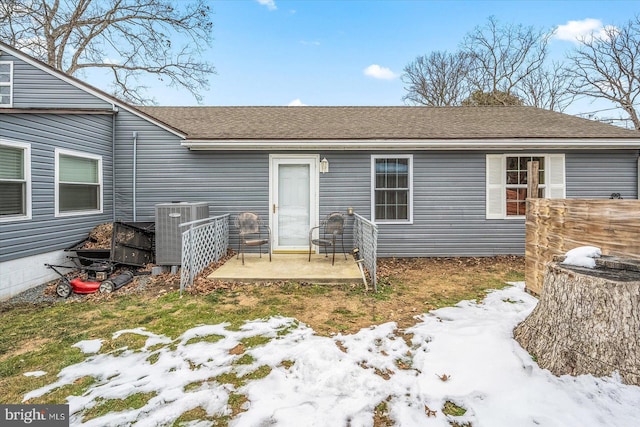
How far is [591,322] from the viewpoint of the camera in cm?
231

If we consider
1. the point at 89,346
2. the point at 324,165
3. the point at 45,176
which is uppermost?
the point at 324,165

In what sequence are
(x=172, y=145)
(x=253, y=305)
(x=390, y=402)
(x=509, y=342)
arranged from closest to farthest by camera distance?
(x=390, y=402), (x=509, y=342), (x=253, y=305), (x=172, y=145)

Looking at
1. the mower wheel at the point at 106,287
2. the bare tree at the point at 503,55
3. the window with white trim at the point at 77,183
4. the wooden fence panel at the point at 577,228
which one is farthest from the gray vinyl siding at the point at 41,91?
the bare tree at the point at 503,55

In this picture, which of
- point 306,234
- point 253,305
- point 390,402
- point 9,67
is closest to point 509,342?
point 390,402

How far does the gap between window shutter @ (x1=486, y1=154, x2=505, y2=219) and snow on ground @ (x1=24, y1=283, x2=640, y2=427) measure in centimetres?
432

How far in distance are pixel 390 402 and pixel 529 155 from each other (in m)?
7.08

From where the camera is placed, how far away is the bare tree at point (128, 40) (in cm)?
1240

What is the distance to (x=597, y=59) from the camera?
627 inches

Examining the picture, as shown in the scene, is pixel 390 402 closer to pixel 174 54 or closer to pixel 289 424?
pixel 289 424

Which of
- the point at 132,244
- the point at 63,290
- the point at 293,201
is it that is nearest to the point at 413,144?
the point at 293,201

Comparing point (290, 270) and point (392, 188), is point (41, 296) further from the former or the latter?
point (392, 188)

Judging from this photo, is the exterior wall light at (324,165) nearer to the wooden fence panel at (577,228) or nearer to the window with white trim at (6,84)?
the wooden fence panel at (577,228)

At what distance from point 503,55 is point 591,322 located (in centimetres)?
2186

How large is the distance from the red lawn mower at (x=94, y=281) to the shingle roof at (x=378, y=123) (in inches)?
123
